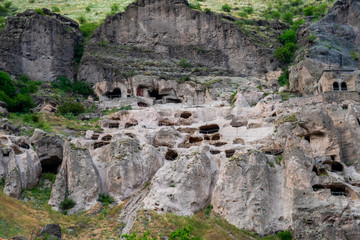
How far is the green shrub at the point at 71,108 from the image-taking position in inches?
2212

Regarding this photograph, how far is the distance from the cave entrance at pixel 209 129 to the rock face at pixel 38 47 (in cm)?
2474

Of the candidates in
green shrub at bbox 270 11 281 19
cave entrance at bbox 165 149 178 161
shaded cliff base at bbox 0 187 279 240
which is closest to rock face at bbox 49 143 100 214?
shaded cliff base at bbox 0 187 279 240

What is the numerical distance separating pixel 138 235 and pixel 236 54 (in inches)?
1816

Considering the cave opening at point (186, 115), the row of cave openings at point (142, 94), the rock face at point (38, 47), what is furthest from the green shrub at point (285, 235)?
the rock face at point (38, 47)

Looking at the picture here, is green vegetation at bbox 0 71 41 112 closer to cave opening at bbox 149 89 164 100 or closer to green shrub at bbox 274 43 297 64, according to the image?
cave opening at bbox 149 89 164 100

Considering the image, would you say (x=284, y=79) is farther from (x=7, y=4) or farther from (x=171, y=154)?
(x=7, y=4)

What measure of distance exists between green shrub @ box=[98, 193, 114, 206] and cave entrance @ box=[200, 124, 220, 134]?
15.5 meters

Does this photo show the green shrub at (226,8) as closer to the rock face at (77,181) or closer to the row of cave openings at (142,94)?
the row of cave openings at (142,94)

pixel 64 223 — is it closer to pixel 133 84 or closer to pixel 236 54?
pixel 133 84

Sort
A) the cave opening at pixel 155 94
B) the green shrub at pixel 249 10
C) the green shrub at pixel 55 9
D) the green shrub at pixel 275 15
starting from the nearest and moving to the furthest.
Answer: the cave opening at pixel 155 94 → the green shrub at pixel 275 15 → the green shrub at pixel 249 10 → the green shrub at pixel 55 9

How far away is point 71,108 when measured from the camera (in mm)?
56281

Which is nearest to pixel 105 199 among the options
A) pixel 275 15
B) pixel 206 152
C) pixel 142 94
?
pixel 206 152

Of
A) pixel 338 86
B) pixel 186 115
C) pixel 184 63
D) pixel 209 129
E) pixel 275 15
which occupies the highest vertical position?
pixel 275 15

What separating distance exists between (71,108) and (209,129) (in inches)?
630
